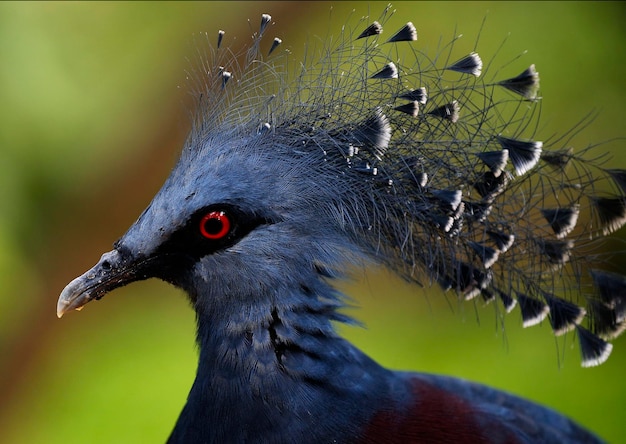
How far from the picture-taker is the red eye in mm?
1820

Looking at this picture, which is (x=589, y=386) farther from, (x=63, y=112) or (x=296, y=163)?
(x=63, y=112)

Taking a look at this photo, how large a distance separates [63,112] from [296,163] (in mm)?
3043

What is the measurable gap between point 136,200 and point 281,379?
3.36 meters

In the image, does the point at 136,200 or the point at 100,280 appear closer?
the point at 100,280

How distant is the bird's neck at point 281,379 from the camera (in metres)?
1.82

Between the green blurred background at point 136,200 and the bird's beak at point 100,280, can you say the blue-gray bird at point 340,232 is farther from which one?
the green blurred background at point 136,200

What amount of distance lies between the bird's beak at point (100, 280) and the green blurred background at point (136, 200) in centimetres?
224

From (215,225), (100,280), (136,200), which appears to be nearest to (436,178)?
(215,225)

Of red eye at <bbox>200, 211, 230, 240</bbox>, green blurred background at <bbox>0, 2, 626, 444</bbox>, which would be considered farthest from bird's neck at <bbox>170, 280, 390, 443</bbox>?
green blurred background at <bbox>0, 2, 626, 444</bbox>

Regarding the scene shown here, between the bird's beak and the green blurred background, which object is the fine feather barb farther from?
the green blurred background

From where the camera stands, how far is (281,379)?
6.00ft

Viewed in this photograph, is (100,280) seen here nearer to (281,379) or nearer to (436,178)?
(281,379)

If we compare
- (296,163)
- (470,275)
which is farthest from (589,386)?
(296,163)

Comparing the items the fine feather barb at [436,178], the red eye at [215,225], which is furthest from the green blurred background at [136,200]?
the red eye at [215,225]
